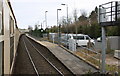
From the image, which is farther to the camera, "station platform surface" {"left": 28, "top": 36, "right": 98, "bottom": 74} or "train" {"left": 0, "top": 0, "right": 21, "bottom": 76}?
"station platform surface" {"left": 28, "top": 36, "right": 98, "bottom": 74}

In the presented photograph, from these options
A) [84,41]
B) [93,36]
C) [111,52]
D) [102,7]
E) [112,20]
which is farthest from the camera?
[93,36]

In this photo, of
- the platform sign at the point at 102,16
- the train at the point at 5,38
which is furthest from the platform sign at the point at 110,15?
the train at the point at 5,38

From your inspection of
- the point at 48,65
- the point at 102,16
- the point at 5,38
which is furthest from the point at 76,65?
the point at 5,38

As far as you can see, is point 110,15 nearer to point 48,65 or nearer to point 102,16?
point 102,16

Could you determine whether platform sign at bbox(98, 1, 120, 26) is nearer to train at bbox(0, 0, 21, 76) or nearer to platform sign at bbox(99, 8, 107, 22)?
platform sign at bbox(99, 8, 107, 22)

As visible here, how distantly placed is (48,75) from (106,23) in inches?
161

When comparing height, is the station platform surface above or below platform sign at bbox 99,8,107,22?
below

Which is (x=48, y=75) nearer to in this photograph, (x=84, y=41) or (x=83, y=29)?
(x=84, y=41)

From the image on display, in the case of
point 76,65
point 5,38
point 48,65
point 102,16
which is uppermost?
point 102,16

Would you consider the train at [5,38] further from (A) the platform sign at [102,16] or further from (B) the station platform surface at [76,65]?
(B) the station platform surface at [76,65]

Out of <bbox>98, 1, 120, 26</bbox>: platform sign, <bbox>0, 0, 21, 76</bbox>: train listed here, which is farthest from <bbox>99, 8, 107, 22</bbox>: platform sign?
<bbox>0, 0, 21, 76</bbox>: train

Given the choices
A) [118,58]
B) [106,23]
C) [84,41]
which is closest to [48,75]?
[106,23]

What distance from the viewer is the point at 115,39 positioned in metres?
9.45

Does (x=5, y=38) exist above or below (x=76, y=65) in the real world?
above
